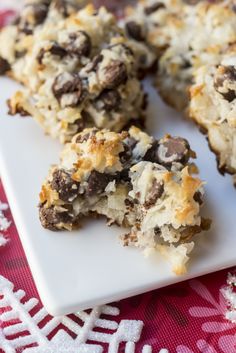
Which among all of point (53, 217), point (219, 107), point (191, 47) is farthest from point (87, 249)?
point (191, 47)

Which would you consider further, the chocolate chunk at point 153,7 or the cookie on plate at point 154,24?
→ the chocolate chunk at point 153,7

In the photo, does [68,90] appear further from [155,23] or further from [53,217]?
[155,23]

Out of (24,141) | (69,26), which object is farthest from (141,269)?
(69,26)

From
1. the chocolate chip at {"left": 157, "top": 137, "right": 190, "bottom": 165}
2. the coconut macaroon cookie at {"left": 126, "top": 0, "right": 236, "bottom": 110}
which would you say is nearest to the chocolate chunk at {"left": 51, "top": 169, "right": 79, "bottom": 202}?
the chocolate chip at {"left": 157, "top": 137, "right": 190, "bottom": 165}

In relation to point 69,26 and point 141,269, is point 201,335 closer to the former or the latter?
point 141,269

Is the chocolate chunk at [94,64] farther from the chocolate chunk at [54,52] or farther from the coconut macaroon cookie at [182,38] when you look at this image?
the coconut macaroon cookie at [182,38]

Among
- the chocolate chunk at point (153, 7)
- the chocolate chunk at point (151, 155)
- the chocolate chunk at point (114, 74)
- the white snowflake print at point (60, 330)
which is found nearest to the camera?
the white snowflake print at point (60, 330)

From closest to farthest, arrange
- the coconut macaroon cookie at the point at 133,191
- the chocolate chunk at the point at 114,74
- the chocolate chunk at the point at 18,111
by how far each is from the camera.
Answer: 1. the coconut macaroon cookie at the point at 133,191
2. the chocolate chunk at the point at 114,74
3. the chocolate chunk at the point at 18,111

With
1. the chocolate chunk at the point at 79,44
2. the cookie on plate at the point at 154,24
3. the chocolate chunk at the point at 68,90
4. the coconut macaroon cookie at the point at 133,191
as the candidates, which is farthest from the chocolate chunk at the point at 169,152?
the cookie on plate at the point at 154,24
